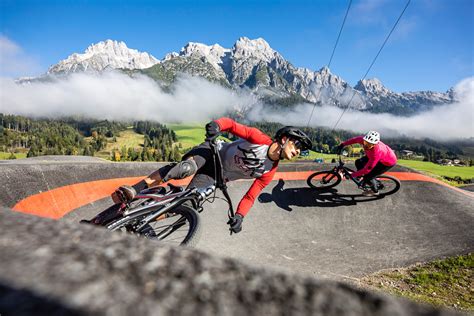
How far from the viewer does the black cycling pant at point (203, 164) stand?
231 inches

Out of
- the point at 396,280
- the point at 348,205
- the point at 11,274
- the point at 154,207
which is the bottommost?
the point at 396,280

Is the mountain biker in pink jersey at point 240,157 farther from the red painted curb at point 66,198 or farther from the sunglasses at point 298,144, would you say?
the red painted curb at point 66,198

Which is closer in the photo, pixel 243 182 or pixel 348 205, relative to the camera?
pixel 348 205

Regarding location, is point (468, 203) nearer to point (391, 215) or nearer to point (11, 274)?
point (391, 215)

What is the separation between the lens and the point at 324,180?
40.9ft

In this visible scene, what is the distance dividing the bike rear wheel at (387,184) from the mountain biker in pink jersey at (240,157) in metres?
7.78

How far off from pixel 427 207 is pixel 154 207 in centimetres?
1069

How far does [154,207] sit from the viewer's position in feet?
15.8

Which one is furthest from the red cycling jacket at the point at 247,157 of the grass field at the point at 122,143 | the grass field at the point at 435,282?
the grass field at the point at 122,143

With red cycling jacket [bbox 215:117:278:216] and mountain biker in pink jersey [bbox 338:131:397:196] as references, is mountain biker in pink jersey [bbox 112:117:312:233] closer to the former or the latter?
red cycling jacket [bbox 215:117:278:216]

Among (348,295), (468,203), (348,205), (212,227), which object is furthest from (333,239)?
(348,295)

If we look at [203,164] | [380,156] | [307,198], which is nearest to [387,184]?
[380,156]

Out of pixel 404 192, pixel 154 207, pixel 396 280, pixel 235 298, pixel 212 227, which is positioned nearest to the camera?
pixel 235 298

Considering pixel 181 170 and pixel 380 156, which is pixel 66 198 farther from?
pixel 380 156
